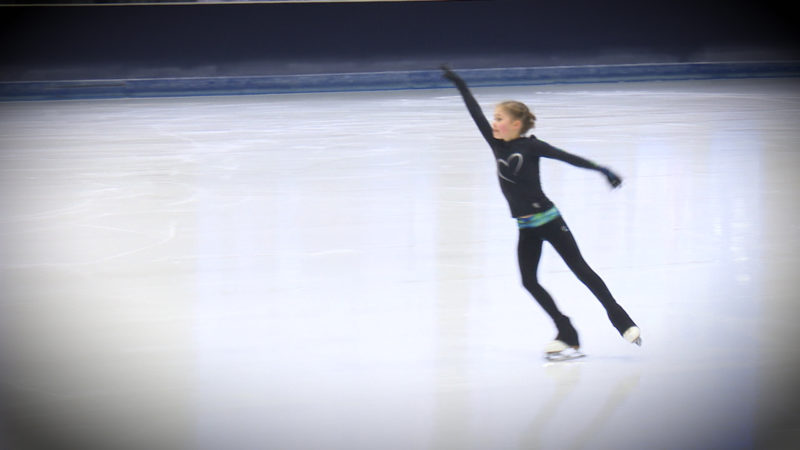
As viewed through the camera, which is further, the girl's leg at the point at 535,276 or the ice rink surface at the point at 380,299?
the girl's leg at the point at 535,276

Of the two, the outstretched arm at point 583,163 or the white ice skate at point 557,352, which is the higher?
the outstretched arm at point 583,163

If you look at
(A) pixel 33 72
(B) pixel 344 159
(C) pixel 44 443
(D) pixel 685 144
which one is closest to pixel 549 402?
(C) pixel 44 443

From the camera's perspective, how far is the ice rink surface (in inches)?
134

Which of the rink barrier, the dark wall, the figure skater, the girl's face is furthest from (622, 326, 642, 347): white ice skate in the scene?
the dark wall

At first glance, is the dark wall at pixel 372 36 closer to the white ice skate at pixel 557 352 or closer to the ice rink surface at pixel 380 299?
the ice rink surface at pixel 380 299

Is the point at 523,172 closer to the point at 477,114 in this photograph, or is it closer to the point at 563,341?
the point at 477,114

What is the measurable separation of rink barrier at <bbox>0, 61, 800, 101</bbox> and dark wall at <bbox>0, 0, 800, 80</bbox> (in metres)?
0.37

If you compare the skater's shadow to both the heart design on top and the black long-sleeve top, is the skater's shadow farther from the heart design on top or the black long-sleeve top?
the heart design on top

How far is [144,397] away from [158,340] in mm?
757

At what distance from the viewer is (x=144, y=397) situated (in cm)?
364

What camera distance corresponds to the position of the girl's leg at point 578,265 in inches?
153

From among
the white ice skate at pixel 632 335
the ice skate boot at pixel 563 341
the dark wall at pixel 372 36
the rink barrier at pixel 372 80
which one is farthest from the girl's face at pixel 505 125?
the dark wall at pixel 372 36

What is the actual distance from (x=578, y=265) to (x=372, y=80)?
15209mm

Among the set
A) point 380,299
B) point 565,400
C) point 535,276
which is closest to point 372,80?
point 380,299
